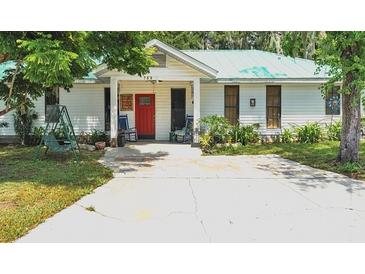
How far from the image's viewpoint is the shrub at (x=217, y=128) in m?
14.8

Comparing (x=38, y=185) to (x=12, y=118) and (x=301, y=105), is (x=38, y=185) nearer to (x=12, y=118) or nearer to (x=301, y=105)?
(x=12, y=118)

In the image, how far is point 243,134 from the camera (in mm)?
15688

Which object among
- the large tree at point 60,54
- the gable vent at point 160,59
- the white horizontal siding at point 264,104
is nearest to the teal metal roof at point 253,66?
the white horizontal siding at point 264,104

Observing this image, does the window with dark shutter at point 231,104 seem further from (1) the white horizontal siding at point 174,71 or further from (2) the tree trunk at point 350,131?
(2) the tree trunk at point 350,131

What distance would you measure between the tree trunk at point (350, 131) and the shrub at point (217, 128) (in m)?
5.30

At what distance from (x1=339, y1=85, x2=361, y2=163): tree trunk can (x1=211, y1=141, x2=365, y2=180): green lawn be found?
0.95ft

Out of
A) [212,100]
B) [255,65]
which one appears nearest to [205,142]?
[212,100]

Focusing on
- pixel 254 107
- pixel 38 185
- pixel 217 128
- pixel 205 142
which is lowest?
pixel 38 185

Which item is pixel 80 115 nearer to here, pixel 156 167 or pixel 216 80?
pixel 216 80

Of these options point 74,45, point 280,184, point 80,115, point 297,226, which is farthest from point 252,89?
point 297,226

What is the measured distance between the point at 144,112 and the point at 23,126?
5250 millimetres

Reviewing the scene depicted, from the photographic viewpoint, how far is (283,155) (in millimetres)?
12898

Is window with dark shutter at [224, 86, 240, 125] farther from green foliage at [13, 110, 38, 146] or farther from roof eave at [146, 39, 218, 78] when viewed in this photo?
green foliage at [13, 110, 38, 146]

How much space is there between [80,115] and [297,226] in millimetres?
13183
